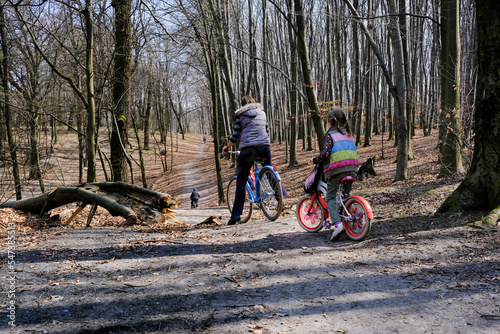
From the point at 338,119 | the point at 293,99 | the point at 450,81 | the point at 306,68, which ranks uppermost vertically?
the point at 306,68

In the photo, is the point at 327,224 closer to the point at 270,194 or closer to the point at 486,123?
the point at 270,194

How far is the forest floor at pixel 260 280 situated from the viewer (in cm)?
279

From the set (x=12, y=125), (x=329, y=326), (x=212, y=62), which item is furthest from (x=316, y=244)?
(x=12, y=125)

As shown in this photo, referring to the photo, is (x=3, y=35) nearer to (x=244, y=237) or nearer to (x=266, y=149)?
(x=266, y=149)

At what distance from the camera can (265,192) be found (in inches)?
261

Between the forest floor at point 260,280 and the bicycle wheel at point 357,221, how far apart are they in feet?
0.43

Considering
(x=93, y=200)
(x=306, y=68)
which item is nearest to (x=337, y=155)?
(x=93, y=200)

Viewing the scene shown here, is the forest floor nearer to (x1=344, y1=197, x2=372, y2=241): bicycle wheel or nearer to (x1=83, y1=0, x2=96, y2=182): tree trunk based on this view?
(x1=344, y1=197, x2=372, y2=241): bicycle wheel

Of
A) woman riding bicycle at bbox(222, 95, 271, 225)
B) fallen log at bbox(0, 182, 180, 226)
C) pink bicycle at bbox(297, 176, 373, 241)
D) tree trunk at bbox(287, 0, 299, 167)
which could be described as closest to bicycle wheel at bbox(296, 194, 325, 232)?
pink bicycle at bbox(297, 176, 373, 241)

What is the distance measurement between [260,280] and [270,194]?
A: 2982 millimetres

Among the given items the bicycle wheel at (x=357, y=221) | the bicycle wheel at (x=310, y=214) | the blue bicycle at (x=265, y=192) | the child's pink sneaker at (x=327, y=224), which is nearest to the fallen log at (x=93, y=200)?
the blue bicycle at (x=265, y=192)

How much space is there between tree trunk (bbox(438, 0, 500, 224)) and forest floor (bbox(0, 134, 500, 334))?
0.29 m

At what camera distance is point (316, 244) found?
15.8 ft

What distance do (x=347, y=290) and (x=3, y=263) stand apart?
12.4ft
